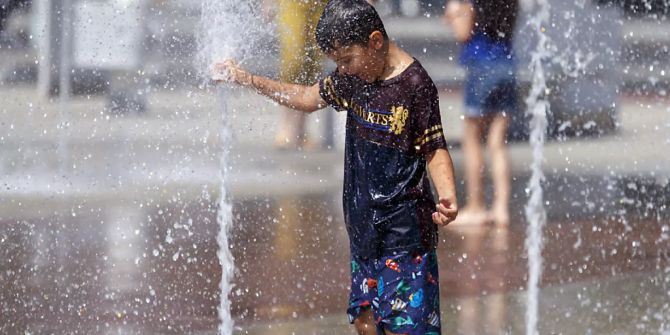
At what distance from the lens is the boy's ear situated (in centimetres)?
298

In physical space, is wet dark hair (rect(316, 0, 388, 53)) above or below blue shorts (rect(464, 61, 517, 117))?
below

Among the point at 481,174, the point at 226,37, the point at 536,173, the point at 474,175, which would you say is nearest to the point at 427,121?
the point at 226,37

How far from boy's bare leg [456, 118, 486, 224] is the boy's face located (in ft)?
11.1

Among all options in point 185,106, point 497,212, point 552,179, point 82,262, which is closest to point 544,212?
point 497,212

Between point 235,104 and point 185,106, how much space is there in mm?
1290

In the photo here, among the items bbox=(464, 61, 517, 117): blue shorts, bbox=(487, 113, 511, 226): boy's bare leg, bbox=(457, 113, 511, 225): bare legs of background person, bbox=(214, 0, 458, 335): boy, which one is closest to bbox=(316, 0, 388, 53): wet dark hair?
bbox=(214, 0, 458, 335): boy

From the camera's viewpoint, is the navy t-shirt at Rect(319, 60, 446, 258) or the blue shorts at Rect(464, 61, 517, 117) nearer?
the navy t-shirt at Rect(319, 60, 446, 258)

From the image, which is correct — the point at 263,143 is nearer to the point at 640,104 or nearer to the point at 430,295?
the point at 640,104

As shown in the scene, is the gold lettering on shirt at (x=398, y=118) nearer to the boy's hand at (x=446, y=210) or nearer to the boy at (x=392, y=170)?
the boy at (x=392, y=170)

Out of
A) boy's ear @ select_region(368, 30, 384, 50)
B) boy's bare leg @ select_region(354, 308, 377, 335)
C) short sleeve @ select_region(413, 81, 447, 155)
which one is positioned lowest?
boy's bare leg @ select_region(354, 308, 377, 335)

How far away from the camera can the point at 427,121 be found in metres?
2.95

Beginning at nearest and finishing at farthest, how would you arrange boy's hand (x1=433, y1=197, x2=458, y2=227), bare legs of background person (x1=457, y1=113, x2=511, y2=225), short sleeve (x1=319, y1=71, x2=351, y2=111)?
boy's hand (x1=433, y1=197, x2=458, y2=227) → short sleeve (x1=319, y1=71, x2=351, y2=111) → bare legs of background person (x1=457, y1=113, x2=511, y2=225)

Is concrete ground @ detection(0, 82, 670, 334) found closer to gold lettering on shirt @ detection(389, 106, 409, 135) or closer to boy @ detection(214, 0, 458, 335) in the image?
boy @ detection(214, 0, 458, 335)

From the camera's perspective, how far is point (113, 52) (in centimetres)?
892
